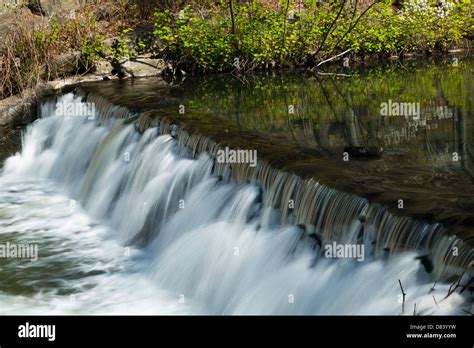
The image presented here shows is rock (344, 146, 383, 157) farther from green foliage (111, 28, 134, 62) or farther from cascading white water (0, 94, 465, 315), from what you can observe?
green foliage (111, 28, 134, 62)

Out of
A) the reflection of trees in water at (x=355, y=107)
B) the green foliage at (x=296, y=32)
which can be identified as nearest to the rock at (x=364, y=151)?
the reflection of trees in water at (x=355, y=107)

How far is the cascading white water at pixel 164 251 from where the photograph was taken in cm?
748

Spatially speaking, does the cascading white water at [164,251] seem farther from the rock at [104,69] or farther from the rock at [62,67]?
the rock at [104,69]

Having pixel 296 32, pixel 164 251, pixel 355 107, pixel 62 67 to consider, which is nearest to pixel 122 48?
pixel 62 67

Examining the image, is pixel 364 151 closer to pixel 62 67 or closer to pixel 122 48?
pixel 62 67

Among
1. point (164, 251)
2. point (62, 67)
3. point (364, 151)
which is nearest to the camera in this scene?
point (364, 151)

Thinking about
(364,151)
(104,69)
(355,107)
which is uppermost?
(104,69)

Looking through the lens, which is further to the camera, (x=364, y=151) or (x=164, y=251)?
(x=164, y=251)

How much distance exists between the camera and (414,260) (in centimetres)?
686
